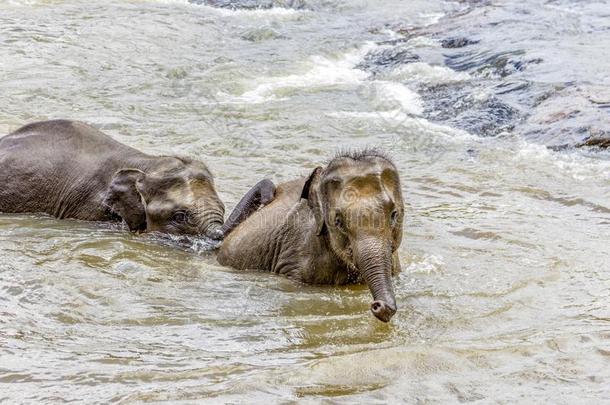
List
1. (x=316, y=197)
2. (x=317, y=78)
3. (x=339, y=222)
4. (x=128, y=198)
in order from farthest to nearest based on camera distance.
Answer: (x=317, y=78) → (x=128, y=198) → (x=316, y=197) → (x=339, y=222)

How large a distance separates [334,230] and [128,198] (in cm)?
283

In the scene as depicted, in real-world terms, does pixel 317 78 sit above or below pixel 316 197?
below

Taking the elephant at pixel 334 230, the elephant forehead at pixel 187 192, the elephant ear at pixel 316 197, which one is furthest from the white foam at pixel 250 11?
the elephant ear at pixel 316 197

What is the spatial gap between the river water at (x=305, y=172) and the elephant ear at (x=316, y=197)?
0.44 metres

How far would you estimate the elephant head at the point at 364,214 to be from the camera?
611cm

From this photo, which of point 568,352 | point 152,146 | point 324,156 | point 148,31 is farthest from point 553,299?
point 148,31

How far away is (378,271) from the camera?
6035mm

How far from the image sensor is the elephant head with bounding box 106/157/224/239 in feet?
28.2

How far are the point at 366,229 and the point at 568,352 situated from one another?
1.34m

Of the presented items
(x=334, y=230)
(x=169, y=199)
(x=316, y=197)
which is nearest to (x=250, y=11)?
(x=169, y=199)

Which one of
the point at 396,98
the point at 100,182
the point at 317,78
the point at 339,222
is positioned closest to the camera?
the point at 339,222

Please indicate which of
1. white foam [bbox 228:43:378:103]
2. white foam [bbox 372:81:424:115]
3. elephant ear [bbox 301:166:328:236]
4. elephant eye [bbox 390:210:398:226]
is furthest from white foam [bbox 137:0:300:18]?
elephant eye [bbox 390:210:398:226]

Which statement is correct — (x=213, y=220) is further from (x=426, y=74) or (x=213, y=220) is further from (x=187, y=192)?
(x=426, y=74)

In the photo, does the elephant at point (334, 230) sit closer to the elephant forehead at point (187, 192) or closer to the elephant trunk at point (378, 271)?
the elephant trunk at point (378, 271)
